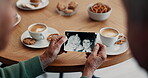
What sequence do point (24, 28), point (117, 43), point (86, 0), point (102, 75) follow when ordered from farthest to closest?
point (102, 75)
point (86, 0)
point (24, 28)
point (117, 43)

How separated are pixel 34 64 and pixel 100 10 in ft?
1.80

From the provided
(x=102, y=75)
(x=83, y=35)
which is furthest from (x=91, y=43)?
(x=102, y=75)

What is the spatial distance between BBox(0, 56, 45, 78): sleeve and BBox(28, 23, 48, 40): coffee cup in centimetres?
17

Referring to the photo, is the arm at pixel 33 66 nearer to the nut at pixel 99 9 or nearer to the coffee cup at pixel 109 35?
the coffee cup at pixel 109 35

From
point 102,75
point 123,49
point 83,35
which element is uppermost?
point 83,35

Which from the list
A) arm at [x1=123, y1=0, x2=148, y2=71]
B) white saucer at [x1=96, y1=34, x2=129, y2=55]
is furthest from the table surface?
arm at [x1=123, y1=0, x2=148, y2=71]

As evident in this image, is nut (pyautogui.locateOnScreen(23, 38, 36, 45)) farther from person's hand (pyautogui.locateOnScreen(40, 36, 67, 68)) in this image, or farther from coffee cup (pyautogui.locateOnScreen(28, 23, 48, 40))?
person's hand (pyautogui.locateOnScreen(40, 36, 67, 68))

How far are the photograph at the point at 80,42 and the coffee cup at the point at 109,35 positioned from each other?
2.1 inches

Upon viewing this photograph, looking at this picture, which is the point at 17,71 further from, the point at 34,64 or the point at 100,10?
the point at 100,10

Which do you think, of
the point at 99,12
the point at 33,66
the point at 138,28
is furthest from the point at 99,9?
the point at 138,28

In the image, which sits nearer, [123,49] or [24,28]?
[123,49]

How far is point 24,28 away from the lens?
4.54 ft

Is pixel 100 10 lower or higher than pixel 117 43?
higher

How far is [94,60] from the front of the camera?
3.66ft
